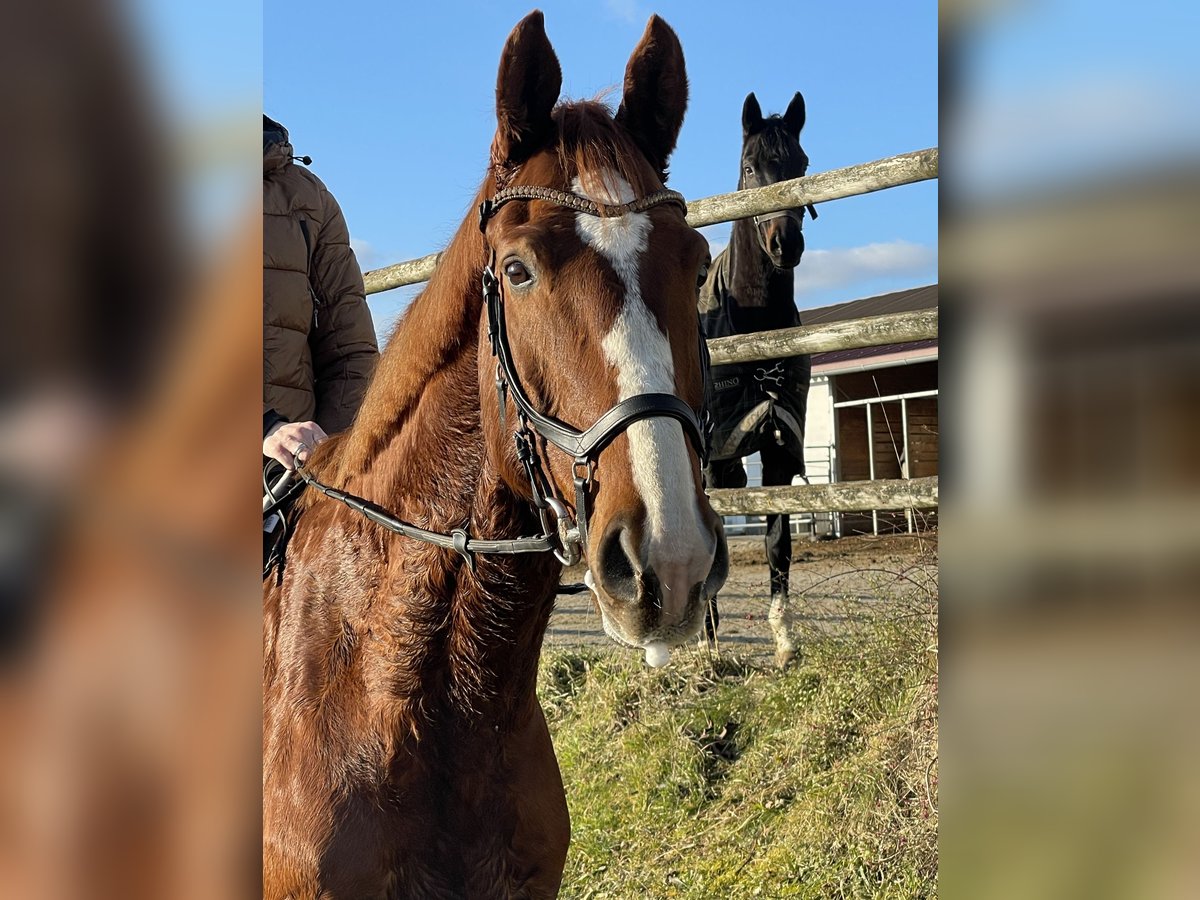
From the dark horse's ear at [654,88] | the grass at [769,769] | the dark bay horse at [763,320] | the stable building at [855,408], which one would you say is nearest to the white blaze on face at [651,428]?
the dark horse's ear at [654,88]

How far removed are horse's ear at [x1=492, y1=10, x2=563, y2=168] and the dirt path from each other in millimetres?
1151

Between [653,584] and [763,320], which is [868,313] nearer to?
[763,320]

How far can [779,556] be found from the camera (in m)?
6.04

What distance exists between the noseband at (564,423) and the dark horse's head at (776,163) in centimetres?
415

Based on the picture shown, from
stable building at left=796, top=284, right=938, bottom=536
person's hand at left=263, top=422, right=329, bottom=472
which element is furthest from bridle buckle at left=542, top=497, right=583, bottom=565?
stable building at left=796, top=284, right=938, bottom=536

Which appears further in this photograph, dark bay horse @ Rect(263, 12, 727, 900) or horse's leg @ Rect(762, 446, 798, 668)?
horse's leg @ Rect(762, 446, 798, 668)

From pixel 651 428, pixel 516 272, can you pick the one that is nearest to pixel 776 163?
pixel 516 272

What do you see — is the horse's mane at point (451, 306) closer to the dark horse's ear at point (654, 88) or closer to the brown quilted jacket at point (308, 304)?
the dark horse's ear at point (654, 88)

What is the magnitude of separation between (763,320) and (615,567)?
4.82m

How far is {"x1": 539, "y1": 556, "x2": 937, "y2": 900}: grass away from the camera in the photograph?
363cm

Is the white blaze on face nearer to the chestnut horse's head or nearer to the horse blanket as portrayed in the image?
the chestnut horse's head
